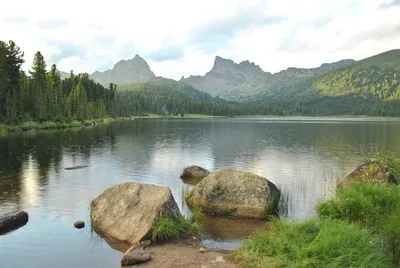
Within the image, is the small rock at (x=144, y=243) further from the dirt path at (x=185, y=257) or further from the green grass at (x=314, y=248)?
the green grass at (x=314, y=248)

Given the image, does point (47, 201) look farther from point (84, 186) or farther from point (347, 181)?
point (347, 181)

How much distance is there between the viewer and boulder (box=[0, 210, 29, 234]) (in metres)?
A: 17.4

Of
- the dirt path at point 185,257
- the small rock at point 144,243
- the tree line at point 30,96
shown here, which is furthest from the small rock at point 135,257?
the tree line at point 30,96

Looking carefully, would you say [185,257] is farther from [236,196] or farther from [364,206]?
[364,206]

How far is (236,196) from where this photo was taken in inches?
812

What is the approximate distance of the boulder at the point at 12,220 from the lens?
17.4 meters

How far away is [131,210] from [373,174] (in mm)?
16393

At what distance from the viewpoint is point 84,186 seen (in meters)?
28.5

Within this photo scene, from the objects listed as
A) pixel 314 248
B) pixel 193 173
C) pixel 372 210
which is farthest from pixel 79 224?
pixel 193 173

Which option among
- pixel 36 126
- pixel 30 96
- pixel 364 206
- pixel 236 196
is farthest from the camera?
pixel 30 96

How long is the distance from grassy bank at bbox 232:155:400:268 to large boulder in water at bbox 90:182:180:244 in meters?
4.57

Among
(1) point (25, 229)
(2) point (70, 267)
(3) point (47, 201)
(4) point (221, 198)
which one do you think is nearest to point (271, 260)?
(2) point (70, 267)

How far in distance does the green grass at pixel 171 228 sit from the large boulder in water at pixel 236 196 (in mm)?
4163

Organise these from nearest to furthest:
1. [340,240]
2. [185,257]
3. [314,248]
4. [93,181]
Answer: [314,248] < [340,240] < [185,257] < [93,181]
